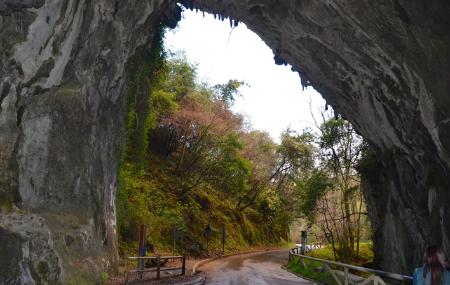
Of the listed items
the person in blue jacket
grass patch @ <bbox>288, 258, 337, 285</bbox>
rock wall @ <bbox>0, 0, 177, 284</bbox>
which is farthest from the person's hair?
grass patch @ <bbox>288, 258, 337, 285</bbox>

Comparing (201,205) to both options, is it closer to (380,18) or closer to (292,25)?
(292,25)

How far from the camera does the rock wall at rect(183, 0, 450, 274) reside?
9688 millimetres

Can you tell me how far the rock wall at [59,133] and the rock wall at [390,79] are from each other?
4775 mm

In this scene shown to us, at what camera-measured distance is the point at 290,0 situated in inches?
482

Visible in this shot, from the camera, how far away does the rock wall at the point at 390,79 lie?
31.8 feet

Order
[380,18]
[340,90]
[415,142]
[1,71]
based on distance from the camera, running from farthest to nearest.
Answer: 1. [340,90]
2. [415,142]
3. [380,18]
4. [1,71]

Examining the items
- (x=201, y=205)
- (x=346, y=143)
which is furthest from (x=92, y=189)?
(x=201, y=205)

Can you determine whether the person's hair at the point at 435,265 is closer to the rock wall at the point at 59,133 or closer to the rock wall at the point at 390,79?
the rock wall at the point at 390,79

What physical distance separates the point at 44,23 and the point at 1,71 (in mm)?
1511

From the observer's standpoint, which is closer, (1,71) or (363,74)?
(1,71)

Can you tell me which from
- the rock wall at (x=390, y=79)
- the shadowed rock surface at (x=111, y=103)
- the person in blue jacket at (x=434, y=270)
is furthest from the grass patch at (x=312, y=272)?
the person in blue jacket at (x=434, y=270)

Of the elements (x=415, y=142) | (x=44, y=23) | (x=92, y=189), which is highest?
(x=44, y=23)

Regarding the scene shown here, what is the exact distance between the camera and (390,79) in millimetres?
11070

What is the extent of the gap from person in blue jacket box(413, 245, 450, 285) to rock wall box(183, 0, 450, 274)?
5.92m
